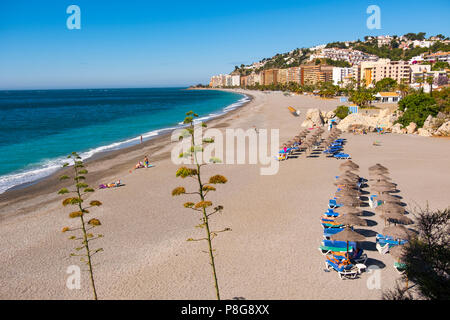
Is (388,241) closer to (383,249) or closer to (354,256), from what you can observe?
(383,249)

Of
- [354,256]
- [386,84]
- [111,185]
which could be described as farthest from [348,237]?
[386,84]

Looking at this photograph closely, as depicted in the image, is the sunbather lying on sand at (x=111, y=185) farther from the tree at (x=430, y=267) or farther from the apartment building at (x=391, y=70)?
the apartment building at (x=391, y=70)

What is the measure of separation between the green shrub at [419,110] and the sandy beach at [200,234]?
13226 millimetres

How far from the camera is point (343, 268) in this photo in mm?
10359

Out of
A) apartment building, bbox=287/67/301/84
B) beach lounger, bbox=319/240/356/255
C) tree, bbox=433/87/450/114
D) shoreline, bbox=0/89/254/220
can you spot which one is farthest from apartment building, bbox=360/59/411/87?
beach lounger, bbox=319/240/356/255

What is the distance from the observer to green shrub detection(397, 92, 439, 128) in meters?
35.5

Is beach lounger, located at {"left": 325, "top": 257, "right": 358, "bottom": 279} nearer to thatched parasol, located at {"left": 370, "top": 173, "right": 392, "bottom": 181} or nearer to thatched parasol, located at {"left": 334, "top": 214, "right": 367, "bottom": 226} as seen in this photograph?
thatched parasol, located at {"left": 334, "top": 214, "right": 367, "bottom": 226}

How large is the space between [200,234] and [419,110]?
33.2 meters

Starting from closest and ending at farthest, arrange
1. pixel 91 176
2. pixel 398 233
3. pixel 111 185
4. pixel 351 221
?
pixel 398 233, pixel 351 221, pixel 111 185, pixel 91 176

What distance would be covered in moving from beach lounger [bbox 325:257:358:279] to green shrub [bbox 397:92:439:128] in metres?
31.4

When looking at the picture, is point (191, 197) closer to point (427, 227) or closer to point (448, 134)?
point (427, 227)

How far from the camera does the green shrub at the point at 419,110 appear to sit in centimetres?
3550

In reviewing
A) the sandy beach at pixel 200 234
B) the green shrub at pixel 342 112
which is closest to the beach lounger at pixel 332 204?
the sandy beach at pixel 200 234

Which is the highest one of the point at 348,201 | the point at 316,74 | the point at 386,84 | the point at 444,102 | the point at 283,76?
the point at 283,76
